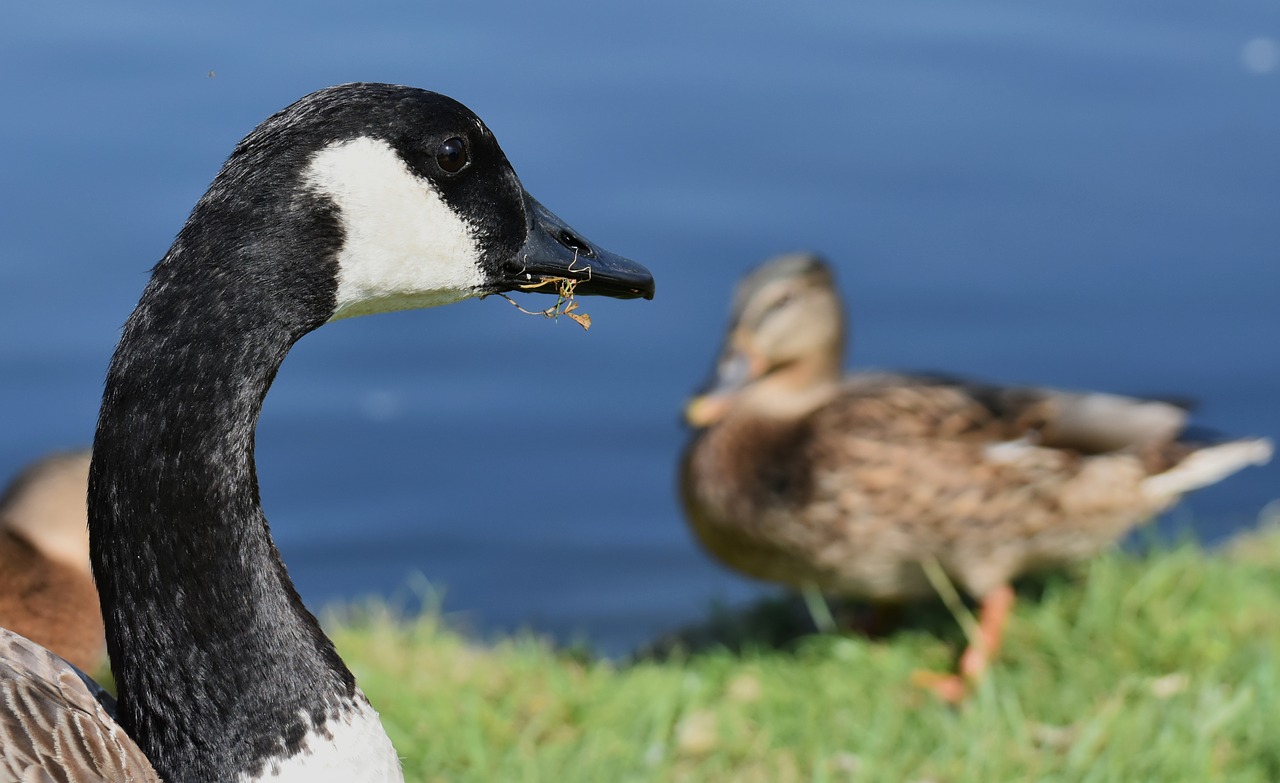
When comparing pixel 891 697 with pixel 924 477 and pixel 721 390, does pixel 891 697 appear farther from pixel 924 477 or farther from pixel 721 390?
pixel 721 390

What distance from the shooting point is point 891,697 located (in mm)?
4523

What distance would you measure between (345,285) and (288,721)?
0.71m

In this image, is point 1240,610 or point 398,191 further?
point 1240,610

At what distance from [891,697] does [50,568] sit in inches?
94.9

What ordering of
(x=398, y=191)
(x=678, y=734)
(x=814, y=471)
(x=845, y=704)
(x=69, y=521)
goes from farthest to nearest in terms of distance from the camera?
(x=814, y=471), (x=845, y=704), (x=678, y=734), (x=69, y=521), (x=398, y=191)

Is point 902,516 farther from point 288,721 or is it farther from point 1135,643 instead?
Result: point 288,721

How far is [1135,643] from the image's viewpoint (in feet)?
14.9

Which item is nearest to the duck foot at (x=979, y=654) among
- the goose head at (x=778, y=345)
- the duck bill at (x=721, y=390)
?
the goose head at (x=778, y=345)

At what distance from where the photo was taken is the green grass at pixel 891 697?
389cm

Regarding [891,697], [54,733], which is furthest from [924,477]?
[54,733]

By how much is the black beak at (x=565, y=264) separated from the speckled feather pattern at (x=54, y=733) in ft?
3.35

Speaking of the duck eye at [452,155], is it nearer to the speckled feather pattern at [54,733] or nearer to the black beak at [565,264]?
the black beak at [565,264]

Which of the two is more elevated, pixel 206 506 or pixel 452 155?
pixel 452 155

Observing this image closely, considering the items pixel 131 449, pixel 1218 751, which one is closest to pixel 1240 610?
pixel 1218 751
